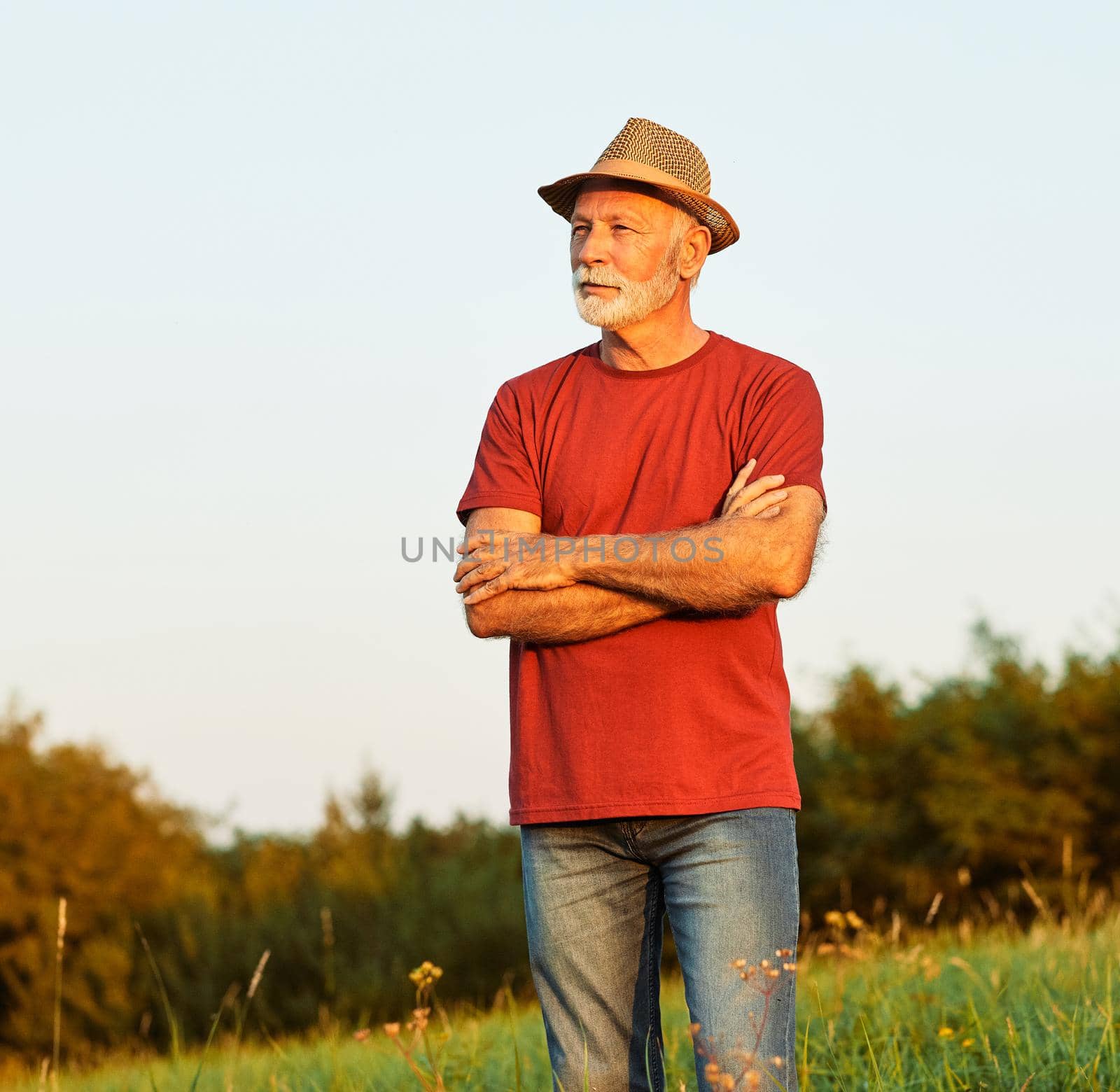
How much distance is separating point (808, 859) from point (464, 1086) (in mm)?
31317

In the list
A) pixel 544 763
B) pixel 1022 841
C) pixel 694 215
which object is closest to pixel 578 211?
pixel 694 215

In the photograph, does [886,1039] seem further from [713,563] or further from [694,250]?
[694,250]

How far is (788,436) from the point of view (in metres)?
3.45

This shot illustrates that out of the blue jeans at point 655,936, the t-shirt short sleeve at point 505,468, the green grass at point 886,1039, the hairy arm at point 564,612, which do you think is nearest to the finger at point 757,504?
the hairy arm at point 564,612

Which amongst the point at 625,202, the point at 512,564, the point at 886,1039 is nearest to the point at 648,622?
the point at 512,564

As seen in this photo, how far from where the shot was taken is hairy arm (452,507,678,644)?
3285 millimetres

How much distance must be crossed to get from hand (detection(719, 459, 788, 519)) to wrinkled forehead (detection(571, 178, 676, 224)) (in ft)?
2.48

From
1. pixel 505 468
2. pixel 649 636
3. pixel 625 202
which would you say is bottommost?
pixel 649 636

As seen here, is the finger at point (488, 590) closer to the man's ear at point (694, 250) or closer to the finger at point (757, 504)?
the finger at point (757, 504)

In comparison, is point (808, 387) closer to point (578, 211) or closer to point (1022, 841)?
point (578, 211)

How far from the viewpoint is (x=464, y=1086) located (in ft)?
14.7

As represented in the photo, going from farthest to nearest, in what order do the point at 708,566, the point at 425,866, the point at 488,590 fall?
the point at 425,866, the point at 488,590, the point at 708,566

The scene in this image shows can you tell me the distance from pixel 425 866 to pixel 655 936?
34564mm

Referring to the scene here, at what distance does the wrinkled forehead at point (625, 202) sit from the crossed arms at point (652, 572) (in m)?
0.77
